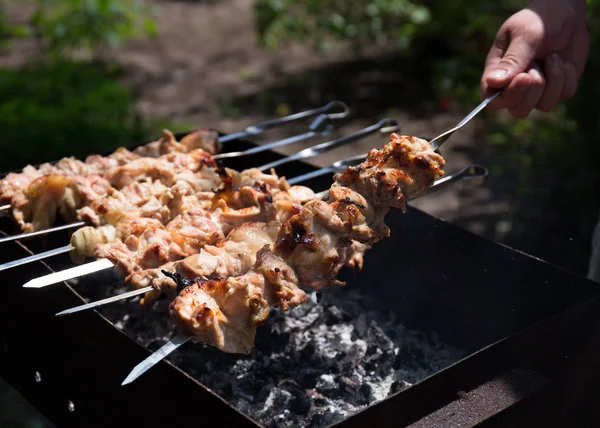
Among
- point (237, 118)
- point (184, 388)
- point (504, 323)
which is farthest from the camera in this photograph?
point (237, 118)

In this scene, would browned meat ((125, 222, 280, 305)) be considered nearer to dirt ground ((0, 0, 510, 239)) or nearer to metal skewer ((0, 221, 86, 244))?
metal skewer ((0, 221, 86, 244))

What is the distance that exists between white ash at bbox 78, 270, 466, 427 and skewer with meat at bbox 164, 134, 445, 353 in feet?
1.93

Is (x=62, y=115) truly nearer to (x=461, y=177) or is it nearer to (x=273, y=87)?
(x=461, y=177)

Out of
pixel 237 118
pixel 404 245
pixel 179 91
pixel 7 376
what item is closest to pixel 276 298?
pixel 404 245

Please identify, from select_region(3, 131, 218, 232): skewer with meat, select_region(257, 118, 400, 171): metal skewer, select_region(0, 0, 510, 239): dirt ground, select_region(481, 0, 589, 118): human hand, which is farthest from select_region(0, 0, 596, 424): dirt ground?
select_region(3, 131, 218, 232): skewer with meat

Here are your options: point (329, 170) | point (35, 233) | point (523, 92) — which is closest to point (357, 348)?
point (329, 170)

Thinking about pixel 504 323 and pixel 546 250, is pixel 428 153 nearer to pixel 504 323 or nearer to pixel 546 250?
pixel 504 323

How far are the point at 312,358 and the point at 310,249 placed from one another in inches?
34.0

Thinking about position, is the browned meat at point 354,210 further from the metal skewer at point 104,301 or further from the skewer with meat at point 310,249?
the metal skewer at point 104,301

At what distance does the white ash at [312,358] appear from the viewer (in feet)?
9.23

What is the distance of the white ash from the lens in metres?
2.81

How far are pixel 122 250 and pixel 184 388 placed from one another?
714mm

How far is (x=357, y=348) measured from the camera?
319 centimetres

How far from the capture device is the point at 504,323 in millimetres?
3029
